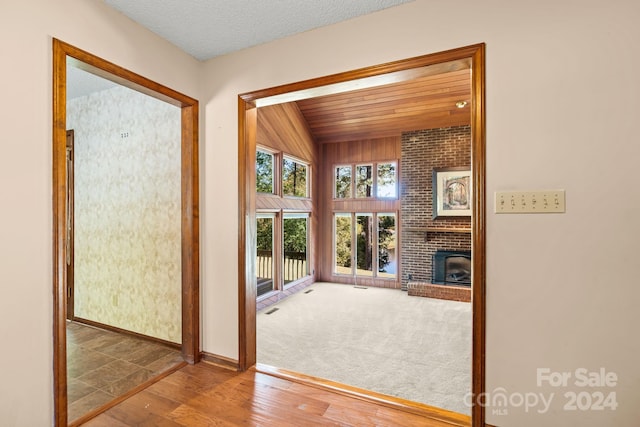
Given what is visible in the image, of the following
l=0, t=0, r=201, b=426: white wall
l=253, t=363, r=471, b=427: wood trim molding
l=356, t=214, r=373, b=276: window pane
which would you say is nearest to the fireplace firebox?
l=356, t=214, r=373, b=276: window pane

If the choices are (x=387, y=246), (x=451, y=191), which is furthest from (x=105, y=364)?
(x=451, y=191)

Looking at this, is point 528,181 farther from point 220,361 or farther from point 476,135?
point 220,361

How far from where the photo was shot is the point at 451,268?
5.33 metres

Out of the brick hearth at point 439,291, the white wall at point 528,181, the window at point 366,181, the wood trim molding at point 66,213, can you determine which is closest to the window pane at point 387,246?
the window at point 366,181

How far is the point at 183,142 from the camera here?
246 cm

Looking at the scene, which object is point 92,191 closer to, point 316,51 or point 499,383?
point 316,51

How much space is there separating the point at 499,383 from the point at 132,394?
2315 mm

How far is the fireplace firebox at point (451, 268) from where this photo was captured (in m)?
5.22

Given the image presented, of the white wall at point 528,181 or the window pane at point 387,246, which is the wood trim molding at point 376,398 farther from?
the window pane at point 387,246

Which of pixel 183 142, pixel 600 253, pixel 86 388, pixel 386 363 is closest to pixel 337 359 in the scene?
pixel 386 363

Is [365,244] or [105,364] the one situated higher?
[365,244]

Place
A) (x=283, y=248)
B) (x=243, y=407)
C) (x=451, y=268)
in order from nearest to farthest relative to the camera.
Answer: (x=243, y=407) < (x=283, y=248) < (x=451, y=268)

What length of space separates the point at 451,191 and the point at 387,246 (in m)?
1.58

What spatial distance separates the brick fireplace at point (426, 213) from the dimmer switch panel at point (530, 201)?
12.7 feet
